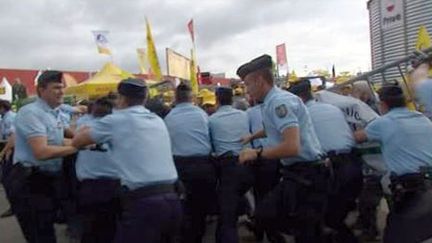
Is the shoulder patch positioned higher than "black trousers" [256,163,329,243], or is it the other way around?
the shoulder patch

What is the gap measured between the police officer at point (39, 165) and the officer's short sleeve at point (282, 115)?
1824mm

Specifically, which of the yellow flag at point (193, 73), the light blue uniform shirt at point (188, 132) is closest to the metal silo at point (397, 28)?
the light blue uniform shirt at point (188, 132)

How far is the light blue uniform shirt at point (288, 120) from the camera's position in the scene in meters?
4.27

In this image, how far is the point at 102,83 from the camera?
48.3 ft

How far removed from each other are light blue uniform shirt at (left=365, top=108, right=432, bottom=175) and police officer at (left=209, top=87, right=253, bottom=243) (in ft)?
5.54

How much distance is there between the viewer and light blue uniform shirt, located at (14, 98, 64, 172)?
4.71m

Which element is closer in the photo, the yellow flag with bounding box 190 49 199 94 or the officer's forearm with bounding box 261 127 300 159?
the officer's forearm with bounding box 261 127 300 159

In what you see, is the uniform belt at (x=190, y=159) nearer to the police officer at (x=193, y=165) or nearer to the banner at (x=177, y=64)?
the police officer at (x=193, y=165)

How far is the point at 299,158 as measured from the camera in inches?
182

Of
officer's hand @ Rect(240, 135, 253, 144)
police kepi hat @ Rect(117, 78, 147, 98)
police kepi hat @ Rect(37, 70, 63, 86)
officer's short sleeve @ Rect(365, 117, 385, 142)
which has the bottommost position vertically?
officer's hand @ Rect(240, 135, 253, 144)

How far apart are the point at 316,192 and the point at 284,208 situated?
28 cm

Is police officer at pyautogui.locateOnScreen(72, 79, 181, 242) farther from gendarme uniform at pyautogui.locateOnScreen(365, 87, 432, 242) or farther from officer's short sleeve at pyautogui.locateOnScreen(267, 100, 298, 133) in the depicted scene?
gendarme uniform at pyautogui.locateOnScreen(365, 87, 432, 242)

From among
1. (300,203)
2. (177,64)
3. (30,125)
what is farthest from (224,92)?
(177,64)

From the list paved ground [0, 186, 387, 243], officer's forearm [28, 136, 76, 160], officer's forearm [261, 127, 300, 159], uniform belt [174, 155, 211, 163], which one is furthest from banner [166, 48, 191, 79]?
officer's forearm [261, 127, 300, 159]
